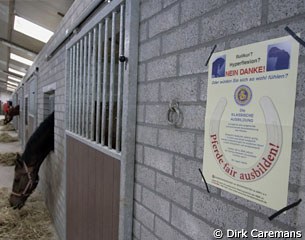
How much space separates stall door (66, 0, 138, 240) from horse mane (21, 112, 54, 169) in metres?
1.04

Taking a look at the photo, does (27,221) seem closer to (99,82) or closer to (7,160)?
(99,82)

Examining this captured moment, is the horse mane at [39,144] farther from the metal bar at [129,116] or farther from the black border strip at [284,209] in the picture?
the black border strip at [284,209]

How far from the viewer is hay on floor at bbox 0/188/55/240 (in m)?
3.29

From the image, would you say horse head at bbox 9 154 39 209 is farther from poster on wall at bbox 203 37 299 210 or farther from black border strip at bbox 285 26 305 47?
black border strip at bbox 285 26 305 47

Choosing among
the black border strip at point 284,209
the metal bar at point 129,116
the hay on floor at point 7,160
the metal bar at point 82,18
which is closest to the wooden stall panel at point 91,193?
Answer: the metal bar at point 129,116

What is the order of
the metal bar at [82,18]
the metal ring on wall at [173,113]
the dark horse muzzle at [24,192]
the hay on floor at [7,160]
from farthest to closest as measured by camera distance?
the hay on floor at [7,160]
the dark horse muzzle at [24,192]
the metal bar at [82,18]
the metal ring on wall at [173,113]

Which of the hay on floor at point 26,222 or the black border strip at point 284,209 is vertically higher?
the black border strip at point 284,209

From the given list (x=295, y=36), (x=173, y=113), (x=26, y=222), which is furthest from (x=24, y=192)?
(x=295, y=36)

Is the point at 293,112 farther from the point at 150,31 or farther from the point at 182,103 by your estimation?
the point at 150,31

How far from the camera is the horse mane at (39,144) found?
338 cm

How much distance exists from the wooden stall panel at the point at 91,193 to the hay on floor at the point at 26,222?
1035 millimetres

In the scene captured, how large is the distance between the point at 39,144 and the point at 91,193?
185 cm

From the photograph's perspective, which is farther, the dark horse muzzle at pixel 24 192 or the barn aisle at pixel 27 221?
the dark horse muzzle at pixel 24 192

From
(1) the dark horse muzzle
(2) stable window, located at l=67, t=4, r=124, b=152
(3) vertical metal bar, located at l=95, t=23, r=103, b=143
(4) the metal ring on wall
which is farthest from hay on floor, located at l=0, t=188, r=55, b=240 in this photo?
(4) the metal ring on wall
